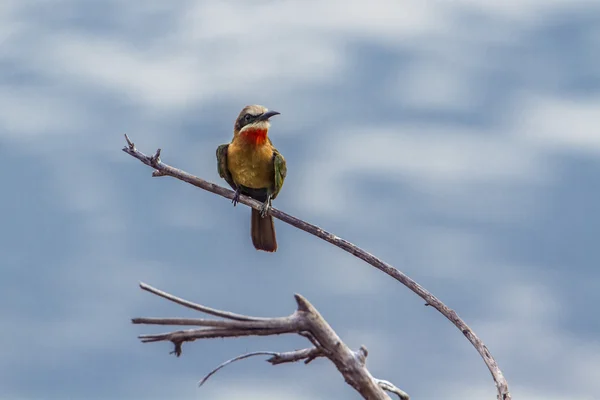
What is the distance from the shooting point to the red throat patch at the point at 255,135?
336 inches

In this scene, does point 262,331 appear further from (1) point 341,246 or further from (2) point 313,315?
(1) point 341,246

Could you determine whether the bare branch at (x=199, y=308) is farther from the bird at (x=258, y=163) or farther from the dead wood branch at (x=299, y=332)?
the bird at (x=258, y=163)

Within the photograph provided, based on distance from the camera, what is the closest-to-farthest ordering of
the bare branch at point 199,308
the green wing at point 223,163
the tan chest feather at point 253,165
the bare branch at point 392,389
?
1. the bare branch at point 199,308
2. the bare branch at point 392,389
3. the tan chest feather at point 253,165
4. the green wing at point 223,163

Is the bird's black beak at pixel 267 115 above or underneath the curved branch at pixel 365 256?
above

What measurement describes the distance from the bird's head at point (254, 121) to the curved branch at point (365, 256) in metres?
2.41

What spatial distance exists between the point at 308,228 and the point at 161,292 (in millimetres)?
3027

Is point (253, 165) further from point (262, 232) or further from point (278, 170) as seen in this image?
point (262, 232)

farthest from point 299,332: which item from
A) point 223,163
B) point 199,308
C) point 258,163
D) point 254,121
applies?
point 223,163

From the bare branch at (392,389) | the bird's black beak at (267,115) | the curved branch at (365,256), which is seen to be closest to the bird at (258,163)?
the bird's black beak at (267,115)

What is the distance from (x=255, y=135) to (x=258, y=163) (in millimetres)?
289

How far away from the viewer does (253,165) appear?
8.52m

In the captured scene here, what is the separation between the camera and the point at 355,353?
2.79m

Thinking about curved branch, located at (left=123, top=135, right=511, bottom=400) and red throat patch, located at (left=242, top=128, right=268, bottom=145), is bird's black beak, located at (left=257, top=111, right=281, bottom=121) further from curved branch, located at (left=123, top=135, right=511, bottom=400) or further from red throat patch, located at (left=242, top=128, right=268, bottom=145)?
curved branch, located at (left=123, top=135, right=511, bottom=400)

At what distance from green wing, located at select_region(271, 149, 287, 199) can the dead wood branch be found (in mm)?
5754
